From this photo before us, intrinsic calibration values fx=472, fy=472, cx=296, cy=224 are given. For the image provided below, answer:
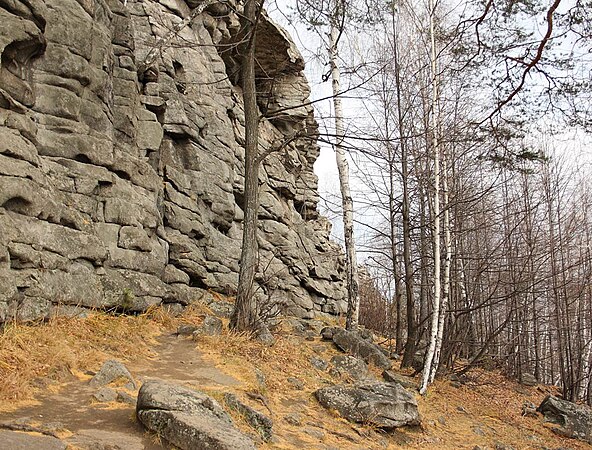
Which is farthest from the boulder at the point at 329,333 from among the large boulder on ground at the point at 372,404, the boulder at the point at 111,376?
the boulder at the point at 111,376

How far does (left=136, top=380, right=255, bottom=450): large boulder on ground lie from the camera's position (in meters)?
3.82

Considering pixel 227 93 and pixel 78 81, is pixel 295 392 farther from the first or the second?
pixel 227 93

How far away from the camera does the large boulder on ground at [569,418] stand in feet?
34.4

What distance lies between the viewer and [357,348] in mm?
10391

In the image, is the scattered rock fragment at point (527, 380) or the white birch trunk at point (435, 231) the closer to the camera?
the white birch trunk at point (435, 231)

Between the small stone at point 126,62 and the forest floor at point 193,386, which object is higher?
the small stone at point 126,62

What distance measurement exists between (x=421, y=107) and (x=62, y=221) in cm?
910

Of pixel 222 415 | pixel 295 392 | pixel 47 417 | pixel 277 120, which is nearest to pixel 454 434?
pixel 295 392

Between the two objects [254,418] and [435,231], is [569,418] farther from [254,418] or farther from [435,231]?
[254,418]

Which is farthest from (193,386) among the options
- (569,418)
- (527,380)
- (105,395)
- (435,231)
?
(527,380)

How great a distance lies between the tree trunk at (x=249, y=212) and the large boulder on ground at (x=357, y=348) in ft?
7.76

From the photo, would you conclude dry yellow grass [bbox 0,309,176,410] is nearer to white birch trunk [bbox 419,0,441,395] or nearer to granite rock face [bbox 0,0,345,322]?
granite rock face [bbox 0,0,345,322]

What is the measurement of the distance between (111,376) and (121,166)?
4.81 metres

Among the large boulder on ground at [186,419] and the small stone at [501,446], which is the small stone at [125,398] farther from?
the small stone at [501,446]
